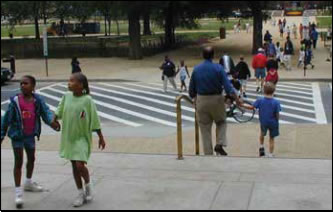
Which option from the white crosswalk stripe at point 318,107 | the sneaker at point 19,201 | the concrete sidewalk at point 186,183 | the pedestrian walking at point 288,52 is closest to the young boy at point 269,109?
the concrete sidewalk at point 186,183

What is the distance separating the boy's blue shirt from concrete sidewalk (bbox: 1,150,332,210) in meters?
2.05

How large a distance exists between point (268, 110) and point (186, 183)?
3940 mm

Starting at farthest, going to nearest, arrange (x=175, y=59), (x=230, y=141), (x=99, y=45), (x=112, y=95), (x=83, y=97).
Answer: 1. (x=99, y=45)
2. (x=175, y=59)
3. (x=112, y=95)
4. (x=230, y=141)
5. (x=83, y=97)

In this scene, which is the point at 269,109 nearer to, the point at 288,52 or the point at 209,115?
the point at 209,115

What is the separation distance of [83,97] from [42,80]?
22517 mm

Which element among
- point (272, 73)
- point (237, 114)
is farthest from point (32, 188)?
point (272, 73)

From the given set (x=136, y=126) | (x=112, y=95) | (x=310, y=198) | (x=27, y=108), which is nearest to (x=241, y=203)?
(x=310, y=198)

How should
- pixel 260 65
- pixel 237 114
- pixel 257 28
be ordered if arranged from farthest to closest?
pixel 257 28 < pixel 260 65 < pixel 237 114

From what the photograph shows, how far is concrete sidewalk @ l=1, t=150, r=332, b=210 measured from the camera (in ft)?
21.6

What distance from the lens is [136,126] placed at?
16.1m

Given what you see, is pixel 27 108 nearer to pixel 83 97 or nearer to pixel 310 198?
pixel 83 97

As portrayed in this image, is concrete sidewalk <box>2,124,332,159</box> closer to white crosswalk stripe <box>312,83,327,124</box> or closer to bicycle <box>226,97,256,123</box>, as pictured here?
bicycle <box>226,97,256,123</box>

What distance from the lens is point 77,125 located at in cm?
643

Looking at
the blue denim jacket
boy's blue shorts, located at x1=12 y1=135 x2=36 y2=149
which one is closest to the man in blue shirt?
boy's blue shorts, located at x1=12 y1=135 x2=36 y2=149
